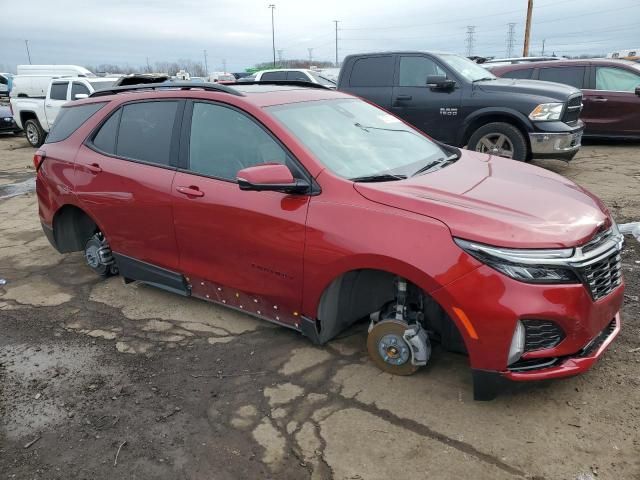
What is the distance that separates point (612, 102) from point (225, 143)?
9.12 meters

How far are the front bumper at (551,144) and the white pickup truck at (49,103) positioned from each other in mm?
10360

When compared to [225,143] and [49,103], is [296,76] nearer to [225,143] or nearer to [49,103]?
[49,103]

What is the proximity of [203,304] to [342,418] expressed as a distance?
6.01ft

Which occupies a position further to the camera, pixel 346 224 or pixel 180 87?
pixel 180 87

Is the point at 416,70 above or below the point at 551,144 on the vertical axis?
above

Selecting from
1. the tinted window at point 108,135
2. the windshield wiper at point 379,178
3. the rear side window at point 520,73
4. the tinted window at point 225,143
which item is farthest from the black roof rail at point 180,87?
the rear side window at point 520,73

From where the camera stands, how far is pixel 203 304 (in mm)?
4234

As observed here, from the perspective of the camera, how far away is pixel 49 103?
13992 millimetres

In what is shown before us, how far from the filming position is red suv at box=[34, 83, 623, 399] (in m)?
2.54

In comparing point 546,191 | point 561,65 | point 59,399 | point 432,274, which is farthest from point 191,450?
point 561,65

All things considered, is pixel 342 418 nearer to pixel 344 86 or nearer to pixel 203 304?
pixel 203 304

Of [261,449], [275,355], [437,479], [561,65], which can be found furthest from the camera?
[561,65]

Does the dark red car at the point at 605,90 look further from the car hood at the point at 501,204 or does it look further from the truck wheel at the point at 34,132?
the truck wheel at the point at 34,132

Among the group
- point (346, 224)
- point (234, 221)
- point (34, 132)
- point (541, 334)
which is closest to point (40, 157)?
point (234, 221)
